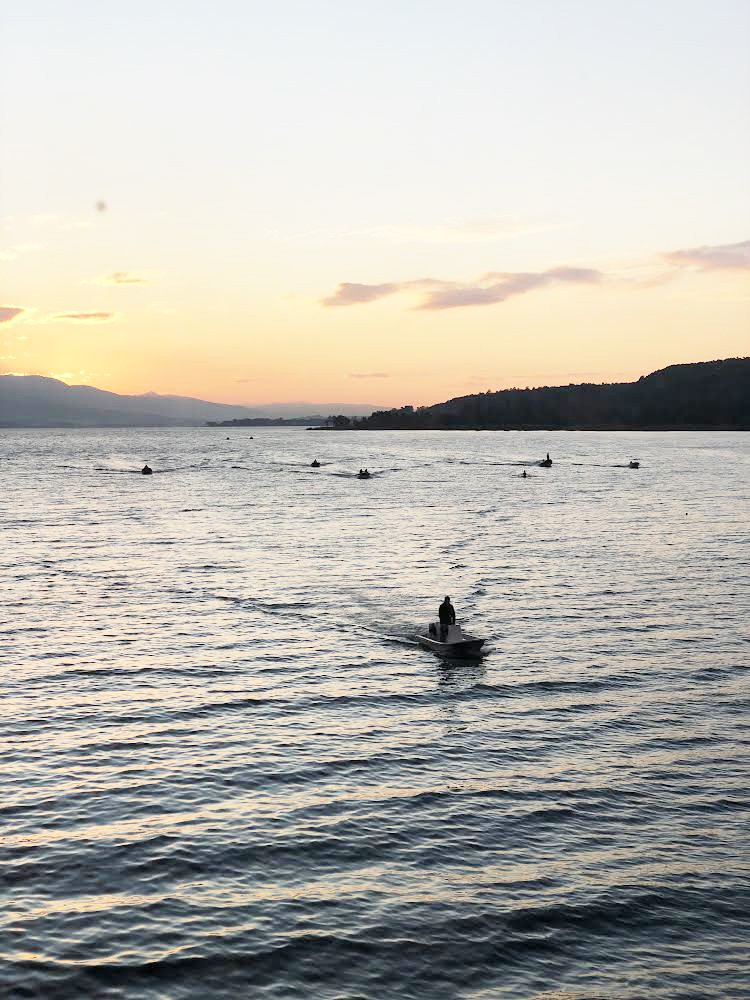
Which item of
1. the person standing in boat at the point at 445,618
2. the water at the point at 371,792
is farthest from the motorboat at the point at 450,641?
the water at the point at 371,792

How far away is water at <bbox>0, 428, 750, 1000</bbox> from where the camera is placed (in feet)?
68.4

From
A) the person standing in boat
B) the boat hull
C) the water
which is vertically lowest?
the water

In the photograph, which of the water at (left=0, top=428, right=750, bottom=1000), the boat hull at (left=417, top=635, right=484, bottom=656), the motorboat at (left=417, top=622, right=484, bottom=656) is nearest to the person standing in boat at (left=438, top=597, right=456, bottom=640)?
the motorboat at (left=417, top=622, right=484, bottom=656)

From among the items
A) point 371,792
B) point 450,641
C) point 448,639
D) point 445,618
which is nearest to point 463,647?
point 450,641

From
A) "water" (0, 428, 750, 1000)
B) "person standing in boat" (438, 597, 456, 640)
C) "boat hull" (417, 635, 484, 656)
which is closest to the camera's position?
"water" (0, 428, 750, 1000)

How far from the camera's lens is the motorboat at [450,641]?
152 ft

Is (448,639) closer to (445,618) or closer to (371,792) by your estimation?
(445,618)

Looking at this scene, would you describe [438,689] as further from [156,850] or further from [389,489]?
[389,489]

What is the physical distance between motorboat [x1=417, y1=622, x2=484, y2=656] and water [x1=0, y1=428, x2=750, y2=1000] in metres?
0.88

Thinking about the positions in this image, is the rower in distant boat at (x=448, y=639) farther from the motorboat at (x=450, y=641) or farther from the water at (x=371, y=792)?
the water at (x=371, y=792)

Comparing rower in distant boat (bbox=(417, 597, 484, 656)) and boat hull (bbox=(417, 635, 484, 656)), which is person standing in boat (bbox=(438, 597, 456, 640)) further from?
boat hull (bbox=(417, 635, 484, 656))

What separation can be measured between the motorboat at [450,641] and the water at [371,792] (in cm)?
88

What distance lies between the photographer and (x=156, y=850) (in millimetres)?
25750

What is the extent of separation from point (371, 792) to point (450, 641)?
17.4 metres
